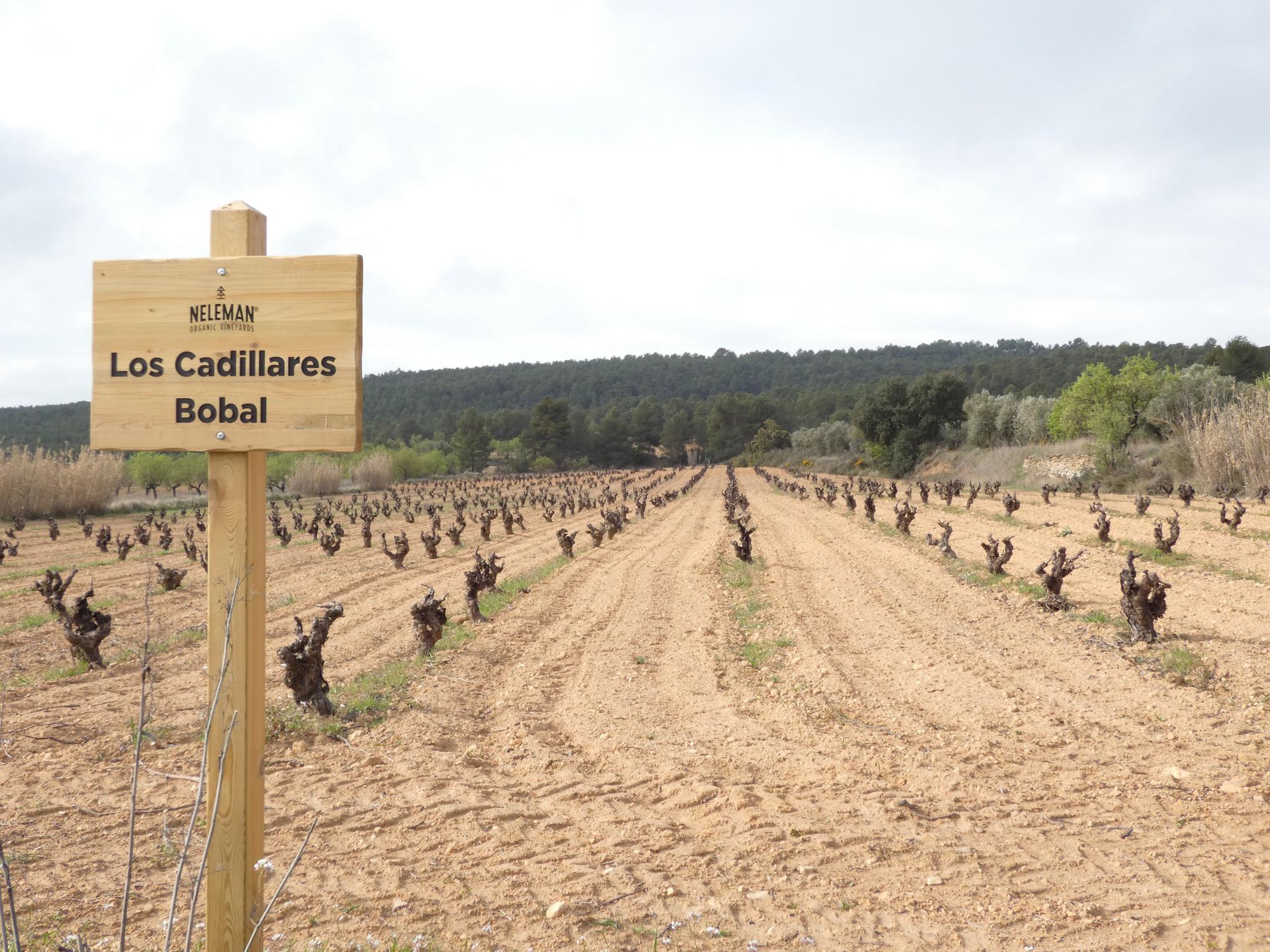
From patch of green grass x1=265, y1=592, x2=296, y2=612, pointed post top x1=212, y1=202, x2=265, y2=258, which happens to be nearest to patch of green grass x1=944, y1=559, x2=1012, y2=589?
patch of green grass x1=265, y1=592, x2=296, y2=612

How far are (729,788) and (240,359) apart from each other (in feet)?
11.8

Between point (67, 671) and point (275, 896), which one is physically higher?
point (275, 896)

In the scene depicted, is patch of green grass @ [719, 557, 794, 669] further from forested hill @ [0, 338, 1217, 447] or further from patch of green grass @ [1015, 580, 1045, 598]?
forested hill @ [0, 338, 1217, 447]

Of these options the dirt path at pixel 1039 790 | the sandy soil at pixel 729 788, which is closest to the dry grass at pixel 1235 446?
the sandy soil at pixel 729 788

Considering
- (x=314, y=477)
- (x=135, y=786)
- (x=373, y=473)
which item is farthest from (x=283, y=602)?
(x=373, y=473)

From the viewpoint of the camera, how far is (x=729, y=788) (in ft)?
15.6

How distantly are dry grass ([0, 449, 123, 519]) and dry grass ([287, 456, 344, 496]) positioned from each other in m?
11.7

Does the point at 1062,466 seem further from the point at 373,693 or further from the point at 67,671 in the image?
the point at 67,671

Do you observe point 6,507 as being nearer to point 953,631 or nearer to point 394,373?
point 953,631

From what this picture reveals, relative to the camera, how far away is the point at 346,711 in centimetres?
623

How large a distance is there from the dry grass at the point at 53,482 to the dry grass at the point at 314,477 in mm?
11724

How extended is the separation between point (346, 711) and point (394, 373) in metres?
170

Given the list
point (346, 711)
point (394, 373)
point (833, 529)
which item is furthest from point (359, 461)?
point (394, 373)

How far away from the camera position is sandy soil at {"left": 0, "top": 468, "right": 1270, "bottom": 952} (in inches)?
131
